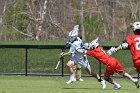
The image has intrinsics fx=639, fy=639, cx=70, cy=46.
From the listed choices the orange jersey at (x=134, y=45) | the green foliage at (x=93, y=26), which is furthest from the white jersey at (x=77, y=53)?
the green foliage at (x=93, y=26)

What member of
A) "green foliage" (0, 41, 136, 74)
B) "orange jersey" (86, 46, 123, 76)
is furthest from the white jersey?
"green foliage" (0, 41, 136, 74)

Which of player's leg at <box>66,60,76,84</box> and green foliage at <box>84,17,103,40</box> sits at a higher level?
green foliage at <box>84,17,103,40</box>

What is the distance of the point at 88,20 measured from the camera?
54.0m

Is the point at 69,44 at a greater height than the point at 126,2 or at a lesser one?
lesser

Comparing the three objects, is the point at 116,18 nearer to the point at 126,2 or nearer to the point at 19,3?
the point at 126,2

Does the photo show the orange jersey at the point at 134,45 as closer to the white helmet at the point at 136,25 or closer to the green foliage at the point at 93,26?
the white helmet at the point at 136,25

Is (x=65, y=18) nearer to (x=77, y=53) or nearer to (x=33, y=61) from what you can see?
(x=33, y=61)

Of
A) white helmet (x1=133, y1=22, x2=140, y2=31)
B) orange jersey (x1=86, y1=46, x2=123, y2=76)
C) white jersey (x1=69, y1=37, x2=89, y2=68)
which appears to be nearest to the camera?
white helmet (x1=133, y1=22, x2=140, y2=31)

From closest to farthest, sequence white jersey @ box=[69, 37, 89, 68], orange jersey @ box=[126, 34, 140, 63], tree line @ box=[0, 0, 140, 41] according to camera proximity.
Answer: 1. orange jersey @ box=[126, 34, 140, 63]
2. white jersey @ box=[69, 37, 89, 68]
3. tree line @ box=[0, 0, 140, 41]

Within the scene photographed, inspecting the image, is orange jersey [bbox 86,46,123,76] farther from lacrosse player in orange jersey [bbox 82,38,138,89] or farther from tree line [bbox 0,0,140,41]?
tree line [bbox 0,0,140,41]

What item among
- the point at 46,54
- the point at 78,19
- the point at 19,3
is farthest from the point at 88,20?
the point at 46,54

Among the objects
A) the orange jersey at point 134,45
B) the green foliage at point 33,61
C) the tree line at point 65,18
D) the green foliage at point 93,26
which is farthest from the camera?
the green foliage at point 93,26

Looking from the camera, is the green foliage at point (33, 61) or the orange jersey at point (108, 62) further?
the green foliage at point (33, 61)

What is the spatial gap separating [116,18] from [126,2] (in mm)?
1673
